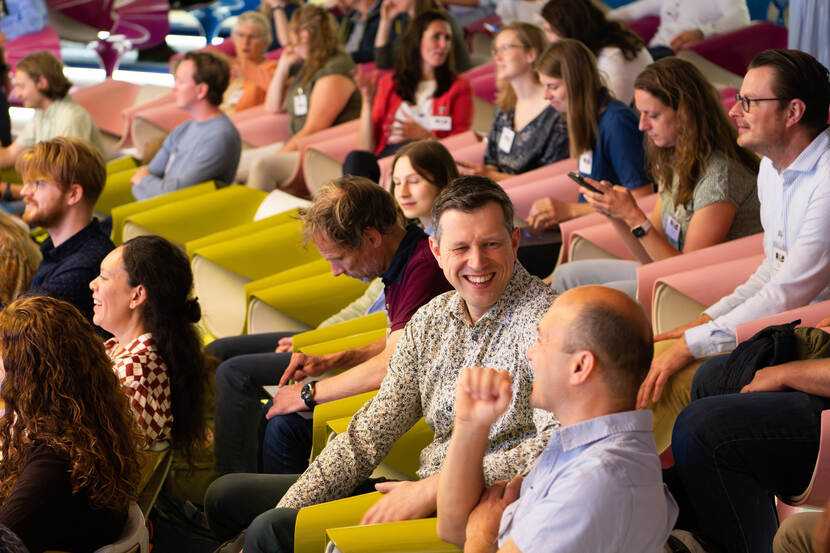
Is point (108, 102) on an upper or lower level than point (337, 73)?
lower

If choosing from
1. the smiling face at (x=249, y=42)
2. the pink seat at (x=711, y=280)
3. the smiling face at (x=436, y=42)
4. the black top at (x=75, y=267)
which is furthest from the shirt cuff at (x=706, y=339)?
the smiling face at (x=249, y=42)

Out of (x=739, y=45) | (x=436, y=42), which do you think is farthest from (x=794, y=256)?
(x=739, y=45)

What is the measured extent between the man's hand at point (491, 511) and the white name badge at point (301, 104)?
4.01 meters

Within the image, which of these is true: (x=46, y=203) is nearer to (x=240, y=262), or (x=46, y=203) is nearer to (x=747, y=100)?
(x=240, y=262)

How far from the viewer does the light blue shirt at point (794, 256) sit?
8.09ft

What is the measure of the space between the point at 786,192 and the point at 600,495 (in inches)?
53.4

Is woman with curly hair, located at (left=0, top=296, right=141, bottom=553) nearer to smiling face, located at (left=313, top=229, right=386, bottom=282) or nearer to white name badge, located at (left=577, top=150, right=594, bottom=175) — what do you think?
smiling face, located at (left=313, top=229, right=386, bottom=282)

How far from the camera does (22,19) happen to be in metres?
7.89

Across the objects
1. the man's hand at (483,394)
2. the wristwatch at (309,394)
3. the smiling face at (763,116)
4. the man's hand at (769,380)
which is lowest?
the wristwatch at (309,394)

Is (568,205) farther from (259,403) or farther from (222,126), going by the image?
(222,126)

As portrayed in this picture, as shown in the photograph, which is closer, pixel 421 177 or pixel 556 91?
pixel 421 177

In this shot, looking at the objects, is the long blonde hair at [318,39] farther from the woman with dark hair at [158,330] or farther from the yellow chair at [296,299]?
the woman with dark hair at [158,330]

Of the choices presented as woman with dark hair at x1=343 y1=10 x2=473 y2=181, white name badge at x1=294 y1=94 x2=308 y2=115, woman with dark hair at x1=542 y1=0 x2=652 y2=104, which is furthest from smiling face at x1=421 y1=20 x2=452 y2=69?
white name badge at x1=294 y1=94 x2=308 y2=115

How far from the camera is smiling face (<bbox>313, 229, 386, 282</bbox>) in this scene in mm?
2764
